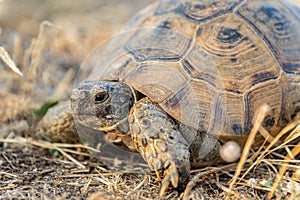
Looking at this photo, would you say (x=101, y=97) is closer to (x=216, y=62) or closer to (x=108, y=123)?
(x=108, y=123)

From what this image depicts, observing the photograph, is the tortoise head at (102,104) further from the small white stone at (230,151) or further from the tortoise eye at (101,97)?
the small white stone at (230,151)

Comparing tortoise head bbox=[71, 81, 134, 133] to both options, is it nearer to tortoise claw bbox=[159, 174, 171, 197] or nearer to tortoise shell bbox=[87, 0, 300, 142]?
tortoise shell bbox=[87, 0, 300, 142]

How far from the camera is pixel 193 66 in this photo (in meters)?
3.31

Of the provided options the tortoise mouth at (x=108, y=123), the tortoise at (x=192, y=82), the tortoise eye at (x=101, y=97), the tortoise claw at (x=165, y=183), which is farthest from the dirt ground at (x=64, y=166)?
the tortoise eye at (x=101, y=97)

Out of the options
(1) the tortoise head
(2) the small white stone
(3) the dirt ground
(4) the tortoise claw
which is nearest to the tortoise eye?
(1) the tortoise head

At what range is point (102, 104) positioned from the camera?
313 cm

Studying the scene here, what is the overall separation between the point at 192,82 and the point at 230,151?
0.51m

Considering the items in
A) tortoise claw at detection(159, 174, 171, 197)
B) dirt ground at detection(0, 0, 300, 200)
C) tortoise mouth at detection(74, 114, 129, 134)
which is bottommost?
dirt ground at detection(0, 0, 300, 200)

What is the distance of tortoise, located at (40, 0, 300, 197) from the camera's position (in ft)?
9.74

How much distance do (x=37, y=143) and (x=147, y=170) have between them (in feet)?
3.16

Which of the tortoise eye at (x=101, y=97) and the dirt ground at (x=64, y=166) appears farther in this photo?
the tortoise eye at (x=101, y=97)

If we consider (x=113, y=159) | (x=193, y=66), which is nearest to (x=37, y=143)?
(x=113, y=159)

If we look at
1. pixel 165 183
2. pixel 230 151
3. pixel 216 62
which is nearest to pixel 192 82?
pixel 216 62

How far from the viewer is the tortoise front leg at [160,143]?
2738mm
